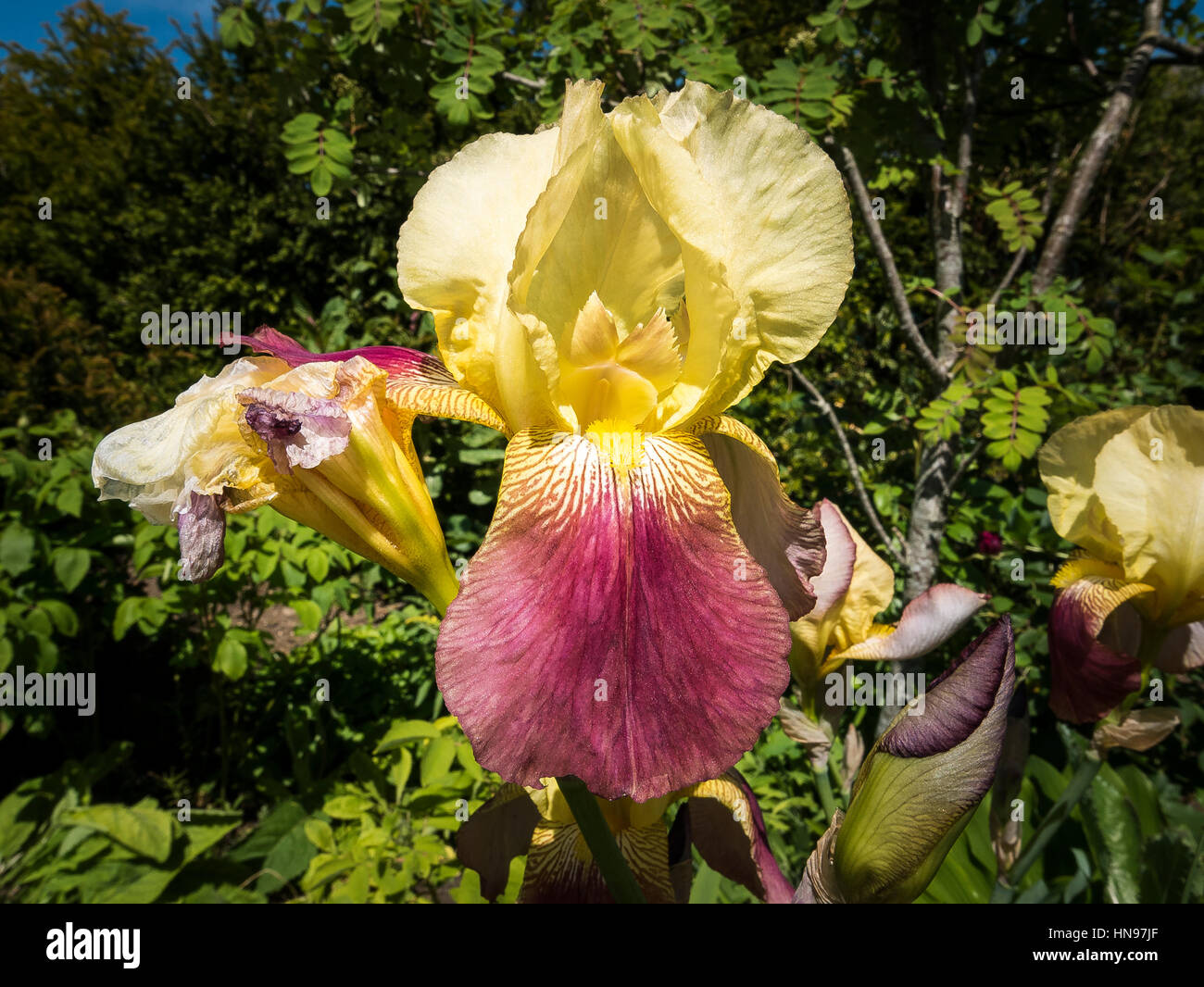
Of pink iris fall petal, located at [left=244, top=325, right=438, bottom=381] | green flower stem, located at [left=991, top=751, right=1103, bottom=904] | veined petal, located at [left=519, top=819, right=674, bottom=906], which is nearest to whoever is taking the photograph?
pink iris fall petal, located at [left=244, top=325, right=438, bottom=381]

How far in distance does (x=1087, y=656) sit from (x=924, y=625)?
1.01 feet

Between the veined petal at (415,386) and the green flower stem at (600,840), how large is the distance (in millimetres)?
361

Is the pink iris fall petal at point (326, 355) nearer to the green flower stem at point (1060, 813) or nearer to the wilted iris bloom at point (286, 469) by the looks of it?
the wilted iris bloom at point (286, 469)

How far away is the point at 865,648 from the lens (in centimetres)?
120

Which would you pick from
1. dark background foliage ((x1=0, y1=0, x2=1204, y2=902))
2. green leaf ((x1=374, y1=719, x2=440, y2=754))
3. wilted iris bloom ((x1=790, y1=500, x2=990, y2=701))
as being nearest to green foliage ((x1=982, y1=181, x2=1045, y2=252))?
dark background foliage ((x1=0, y1=0, x2=1204, y2=902))

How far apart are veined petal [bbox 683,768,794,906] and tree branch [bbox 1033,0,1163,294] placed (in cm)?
243

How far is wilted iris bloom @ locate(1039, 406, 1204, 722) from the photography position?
1206 mm

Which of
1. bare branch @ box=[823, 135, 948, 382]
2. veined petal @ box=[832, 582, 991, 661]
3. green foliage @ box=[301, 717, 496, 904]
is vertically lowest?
green foliage @ box=[301, 717, 496, 904]

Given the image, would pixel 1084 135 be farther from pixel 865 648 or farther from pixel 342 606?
pixel 342 606

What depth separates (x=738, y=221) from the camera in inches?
29.6
